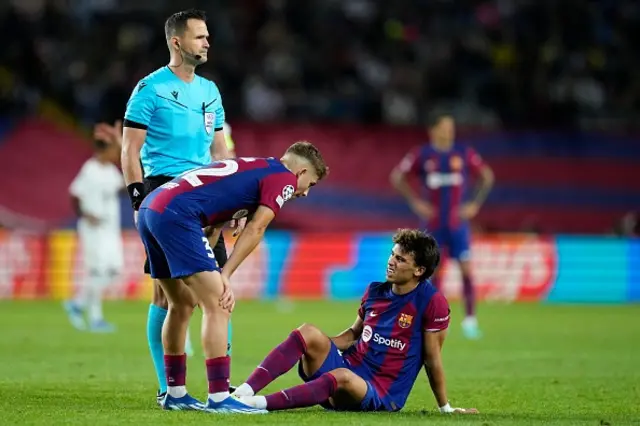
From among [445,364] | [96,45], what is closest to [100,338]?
[445,364]

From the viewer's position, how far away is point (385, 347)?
8500mm

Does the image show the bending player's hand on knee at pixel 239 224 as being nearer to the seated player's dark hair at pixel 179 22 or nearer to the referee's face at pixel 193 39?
the referee's face at pixel 193 39

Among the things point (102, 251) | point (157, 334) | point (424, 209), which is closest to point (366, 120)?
point (424, 209)

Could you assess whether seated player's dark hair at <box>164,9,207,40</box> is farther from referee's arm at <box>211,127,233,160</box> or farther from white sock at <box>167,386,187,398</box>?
white sock at <box>167,386,187,398</box>

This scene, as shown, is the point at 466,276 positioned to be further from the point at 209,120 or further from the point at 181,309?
the point at 181,309

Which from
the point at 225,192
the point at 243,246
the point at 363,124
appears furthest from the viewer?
the point at 363,124

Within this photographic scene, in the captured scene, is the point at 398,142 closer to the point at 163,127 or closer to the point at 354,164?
the point at 354,164

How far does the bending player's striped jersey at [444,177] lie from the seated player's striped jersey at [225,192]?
9063mm

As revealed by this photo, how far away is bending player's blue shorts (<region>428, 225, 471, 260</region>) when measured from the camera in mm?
16891

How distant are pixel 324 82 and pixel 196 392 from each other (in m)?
14.9

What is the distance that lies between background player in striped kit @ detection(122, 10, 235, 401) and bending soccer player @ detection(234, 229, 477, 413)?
1.25 m

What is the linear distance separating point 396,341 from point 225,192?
1.52m

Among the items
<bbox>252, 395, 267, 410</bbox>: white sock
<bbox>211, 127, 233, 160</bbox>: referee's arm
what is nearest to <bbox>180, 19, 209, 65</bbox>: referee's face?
<bbox>211, 127, 233, 160</bbox>: referee's arm

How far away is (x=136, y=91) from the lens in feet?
29.8
